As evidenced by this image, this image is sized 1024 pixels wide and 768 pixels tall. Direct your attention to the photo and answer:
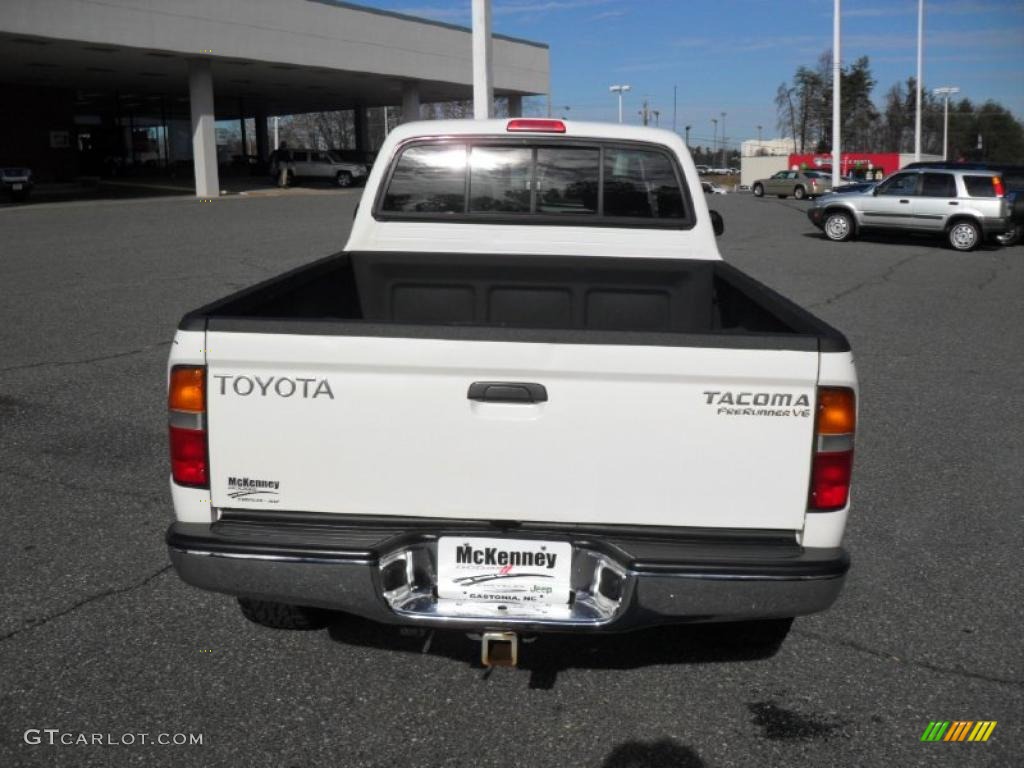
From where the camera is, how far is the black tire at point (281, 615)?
11.7ft

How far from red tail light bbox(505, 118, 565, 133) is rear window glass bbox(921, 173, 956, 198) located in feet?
61.7

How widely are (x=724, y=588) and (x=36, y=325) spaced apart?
30.5 ft

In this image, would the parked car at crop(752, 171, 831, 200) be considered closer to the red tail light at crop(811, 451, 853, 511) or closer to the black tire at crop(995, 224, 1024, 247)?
the black tire at crop(995, 224, 1024, 247)

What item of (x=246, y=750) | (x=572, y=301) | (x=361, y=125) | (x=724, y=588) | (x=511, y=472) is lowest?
(x=246, y=750)

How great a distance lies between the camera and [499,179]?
4938 millimetres

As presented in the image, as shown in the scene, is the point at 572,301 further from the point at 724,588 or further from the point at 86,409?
the point at 86,409

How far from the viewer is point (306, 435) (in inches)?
112

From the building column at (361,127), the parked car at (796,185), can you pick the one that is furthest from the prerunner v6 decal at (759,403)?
the building column at (361,127)

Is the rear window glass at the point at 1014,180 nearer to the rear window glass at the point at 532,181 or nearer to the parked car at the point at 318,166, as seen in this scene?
the rear window glass at the point at 532,181

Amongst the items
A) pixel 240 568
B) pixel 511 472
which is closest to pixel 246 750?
pixel 240 568

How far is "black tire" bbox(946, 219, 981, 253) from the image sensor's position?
68.0ft

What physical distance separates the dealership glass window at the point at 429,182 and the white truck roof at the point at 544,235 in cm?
9

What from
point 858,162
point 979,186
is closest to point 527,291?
point 979,186

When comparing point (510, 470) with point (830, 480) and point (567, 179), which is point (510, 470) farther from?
point (567, 179)
